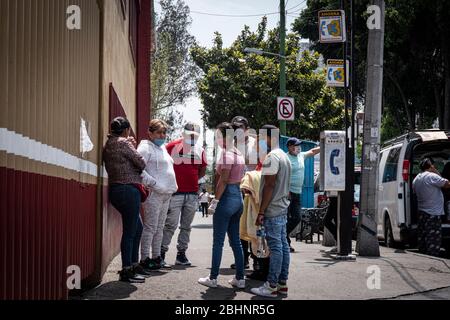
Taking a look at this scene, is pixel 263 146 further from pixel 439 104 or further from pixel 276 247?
pixel 439 104

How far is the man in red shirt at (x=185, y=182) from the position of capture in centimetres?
916

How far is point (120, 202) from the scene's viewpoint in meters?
7.20

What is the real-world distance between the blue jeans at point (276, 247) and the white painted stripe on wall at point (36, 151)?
1914 mm

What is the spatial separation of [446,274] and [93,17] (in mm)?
5593

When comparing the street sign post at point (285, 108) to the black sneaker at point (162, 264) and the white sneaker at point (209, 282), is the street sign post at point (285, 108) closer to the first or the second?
the black sneaker at point (162, 264)

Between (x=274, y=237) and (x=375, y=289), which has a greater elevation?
(x=274, y=237)

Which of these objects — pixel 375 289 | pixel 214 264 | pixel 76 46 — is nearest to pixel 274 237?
pixel 214 264

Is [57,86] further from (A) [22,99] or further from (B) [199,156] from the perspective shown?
(B) [199,156]

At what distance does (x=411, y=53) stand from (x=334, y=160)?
16.7 meters

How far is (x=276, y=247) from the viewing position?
269 inches

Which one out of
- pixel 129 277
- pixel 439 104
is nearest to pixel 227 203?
pixel 129 277

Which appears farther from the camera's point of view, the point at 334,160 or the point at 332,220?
the point at 332,220

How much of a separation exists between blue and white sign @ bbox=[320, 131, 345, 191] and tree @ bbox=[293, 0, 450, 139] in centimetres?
1191

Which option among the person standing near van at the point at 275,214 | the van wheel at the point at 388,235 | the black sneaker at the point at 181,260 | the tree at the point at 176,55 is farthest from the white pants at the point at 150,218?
the tree at the point at 176,55
